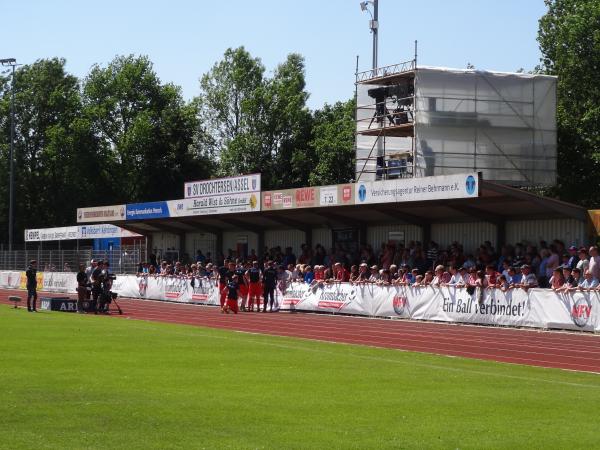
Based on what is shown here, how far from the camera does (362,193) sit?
121ft

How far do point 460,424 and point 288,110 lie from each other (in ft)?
251

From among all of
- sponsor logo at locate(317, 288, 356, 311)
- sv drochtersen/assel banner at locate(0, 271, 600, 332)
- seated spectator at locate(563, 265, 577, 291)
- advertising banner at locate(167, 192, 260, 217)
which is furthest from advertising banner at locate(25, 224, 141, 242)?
seated spectator at locate(563, 265, 577, 291)

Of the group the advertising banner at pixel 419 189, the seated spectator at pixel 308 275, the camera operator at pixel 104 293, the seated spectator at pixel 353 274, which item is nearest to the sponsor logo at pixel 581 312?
the advertising banner at pixel 419 189

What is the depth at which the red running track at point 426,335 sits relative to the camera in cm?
2056

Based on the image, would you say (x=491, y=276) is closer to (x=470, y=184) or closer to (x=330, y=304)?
(x=470, y=184)

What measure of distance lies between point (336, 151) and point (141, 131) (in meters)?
20.8

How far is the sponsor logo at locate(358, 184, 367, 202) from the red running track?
14.7 ft

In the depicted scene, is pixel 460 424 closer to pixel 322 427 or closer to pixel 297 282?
pixel 322 427

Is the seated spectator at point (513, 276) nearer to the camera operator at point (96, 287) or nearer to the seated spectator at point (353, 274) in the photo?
the seated spectator at point (353, 274)

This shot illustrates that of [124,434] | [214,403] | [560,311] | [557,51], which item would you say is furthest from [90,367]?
[557,51]

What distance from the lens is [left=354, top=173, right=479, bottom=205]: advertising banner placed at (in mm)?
31609

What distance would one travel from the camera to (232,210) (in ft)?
146

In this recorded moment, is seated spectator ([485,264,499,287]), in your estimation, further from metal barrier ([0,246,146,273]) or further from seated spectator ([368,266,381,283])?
metal barrier ([0,246,146,273])

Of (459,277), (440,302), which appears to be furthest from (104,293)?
(459,277)
